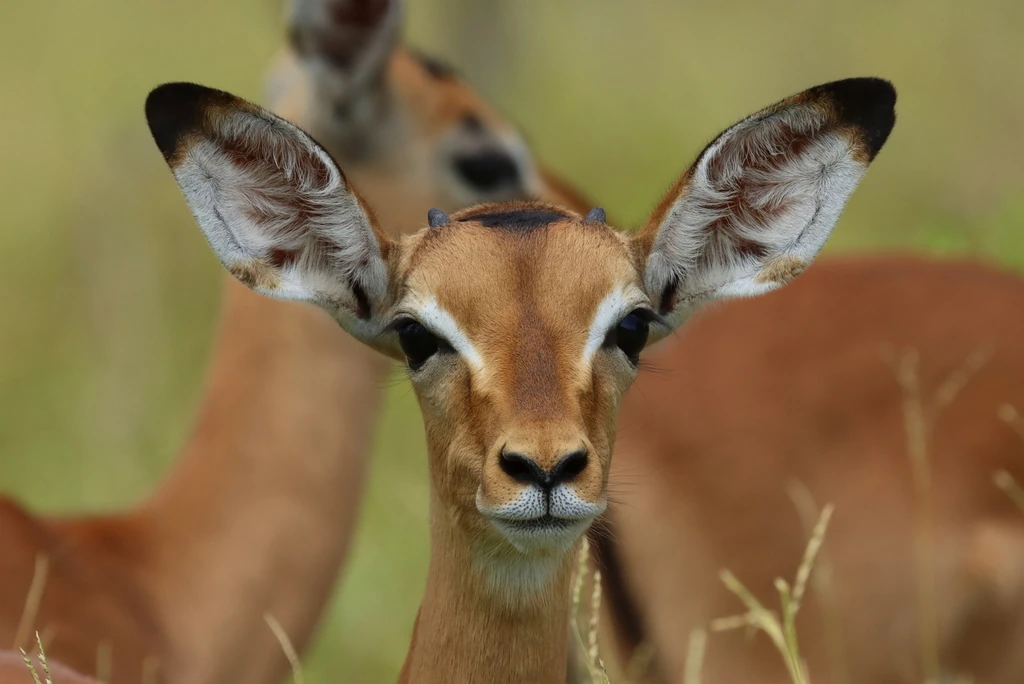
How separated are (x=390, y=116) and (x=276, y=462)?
1.47 metres

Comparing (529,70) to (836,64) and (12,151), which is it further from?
(12,151)

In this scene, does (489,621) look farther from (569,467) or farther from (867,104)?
(867,104)

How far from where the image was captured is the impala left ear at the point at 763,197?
3.20 m

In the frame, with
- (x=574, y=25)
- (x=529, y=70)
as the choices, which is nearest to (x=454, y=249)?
(x=529, y=70)

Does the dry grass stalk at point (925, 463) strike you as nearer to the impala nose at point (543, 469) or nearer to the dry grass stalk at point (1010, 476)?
the dry grass stalk at point (1010, 476)

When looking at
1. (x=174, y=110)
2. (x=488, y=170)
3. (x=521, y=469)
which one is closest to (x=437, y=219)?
(x=174, y=110)

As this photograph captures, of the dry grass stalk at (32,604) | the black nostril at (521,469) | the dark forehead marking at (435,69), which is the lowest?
the dry grass stalk at (32,604)

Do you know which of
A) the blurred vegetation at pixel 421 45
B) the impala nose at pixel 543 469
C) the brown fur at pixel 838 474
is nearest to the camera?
the impala nose at pixel 543 469

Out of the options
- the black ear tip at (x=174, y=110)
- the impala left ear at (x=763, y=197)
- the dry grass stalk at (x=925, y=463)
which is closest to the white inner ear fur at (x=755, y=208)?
the impala left ear at (x=763, y=197)

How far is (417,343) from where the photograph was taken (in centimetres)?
313

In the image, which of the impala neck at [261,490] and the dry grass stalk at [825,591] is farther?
the dry grass stalk at [825,591]

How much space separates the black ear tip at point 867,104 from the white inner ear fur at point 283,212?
3.29 feet

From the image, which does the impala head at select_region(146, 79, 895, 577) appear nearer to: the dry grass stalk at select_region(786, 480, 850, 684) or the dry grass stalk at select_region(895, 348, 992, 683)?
the dry grass stalk at select_region(895, 348, 992, 683)

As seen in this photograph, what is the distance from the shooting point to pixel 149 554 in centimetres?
464
